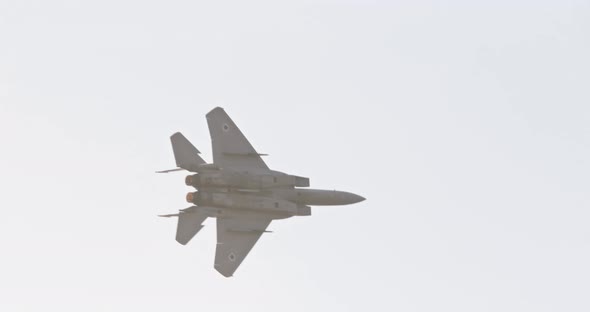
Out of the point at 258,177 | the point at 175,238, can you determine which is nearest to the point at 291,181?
the point at 258,177

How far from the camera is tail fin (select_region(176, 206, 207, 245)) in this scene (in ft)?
299

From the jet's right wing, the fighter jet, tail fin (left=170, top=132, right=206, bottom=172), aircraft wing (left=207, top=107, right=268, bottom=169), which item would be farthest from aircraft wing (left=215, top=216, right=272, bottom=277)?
tail fin (left=170, top=132, right=206, bottom=172)

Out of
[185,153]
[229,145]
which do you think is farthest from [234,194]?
[185,153]

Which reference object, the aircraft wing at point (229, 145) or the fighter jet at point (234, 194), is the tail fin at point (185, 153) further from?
the aircraft wing at point (229, 145)

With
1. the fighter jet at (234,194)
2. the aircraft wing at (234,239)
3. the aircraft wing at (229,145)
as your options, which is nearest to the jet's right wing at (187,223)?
the fighter jet at (234,194)

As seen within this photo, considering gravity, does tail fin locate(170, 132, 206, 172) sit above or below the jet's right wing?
above

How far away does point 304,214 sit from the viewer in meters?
93.4

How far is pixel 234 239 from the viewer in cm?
9300

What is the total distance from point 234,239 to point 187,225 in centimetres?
353

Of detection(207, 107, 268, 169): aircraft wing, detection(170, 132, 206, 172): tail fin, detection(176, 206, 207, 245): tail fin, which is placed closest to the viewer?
detection(170, 132, 206, 172): tail fin

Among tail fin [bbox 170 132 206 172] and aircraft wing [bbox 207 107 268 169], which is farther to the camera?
aircraft wing [bbox 207 107 268 169]

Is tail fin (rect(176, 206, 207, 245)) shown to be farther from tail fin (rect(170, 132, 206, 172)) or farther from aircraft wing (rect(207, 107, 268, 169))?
aircraft wing (rect(207, 107, 268, 169))

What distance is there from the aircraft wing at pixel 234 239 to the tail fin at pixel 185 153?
13.6 ft

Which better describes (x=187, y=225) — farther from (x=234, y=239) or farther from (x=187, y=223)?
(x=234, y=239)
